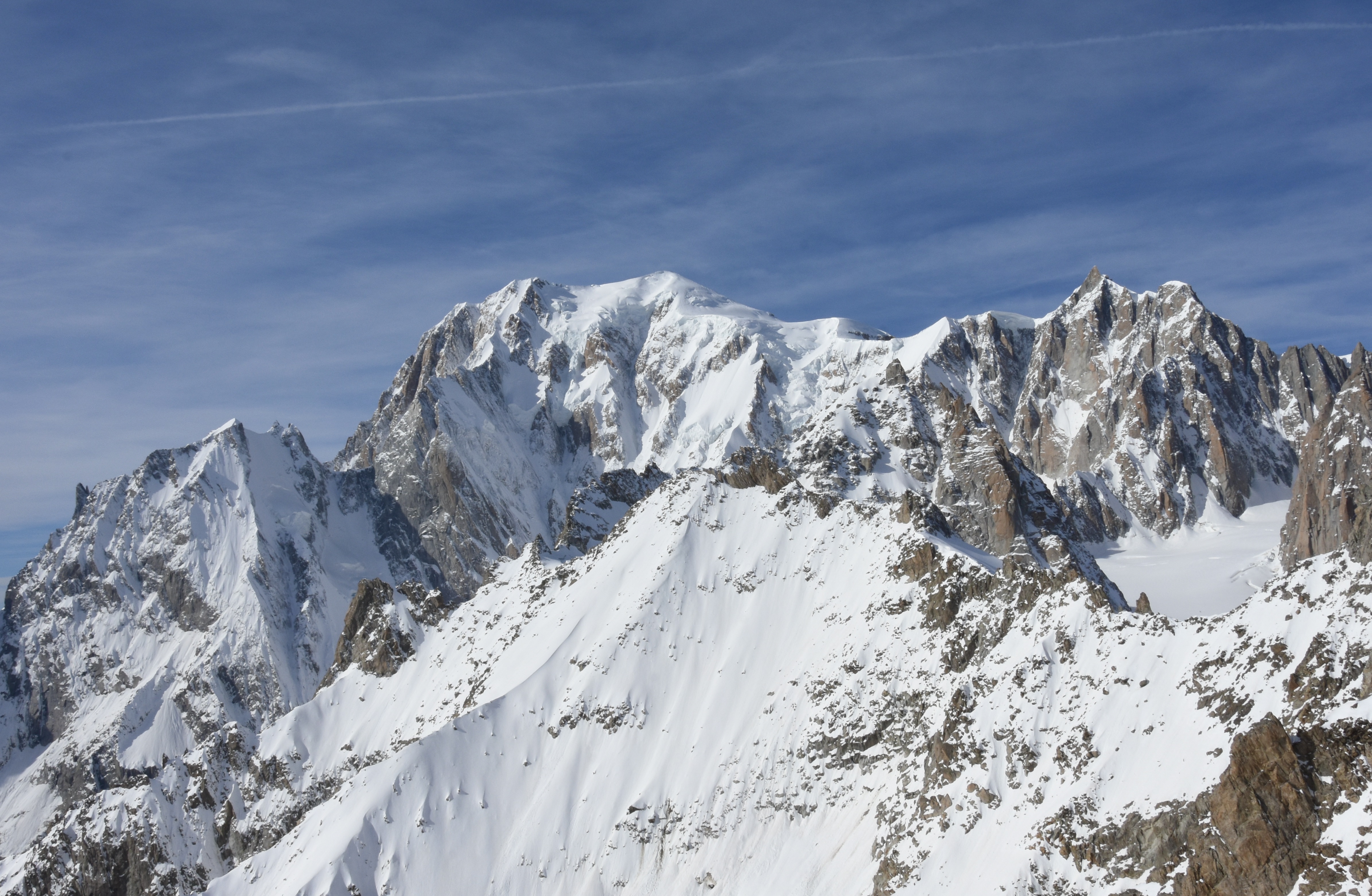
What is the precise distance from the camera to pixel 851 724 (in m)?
102

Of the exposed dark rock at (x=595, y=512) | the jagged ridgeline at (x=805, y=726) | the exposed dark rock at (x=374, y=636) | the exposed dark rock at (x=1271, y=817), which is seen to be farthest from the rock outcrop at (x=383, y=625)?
the exposed dark rock at (x=1271, y=817)

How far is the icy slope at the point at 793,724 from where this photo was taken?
2638 inches

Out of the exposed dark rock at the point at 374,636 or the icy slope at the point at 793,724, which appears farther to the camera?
the exposed dark rock at the point at 374,636

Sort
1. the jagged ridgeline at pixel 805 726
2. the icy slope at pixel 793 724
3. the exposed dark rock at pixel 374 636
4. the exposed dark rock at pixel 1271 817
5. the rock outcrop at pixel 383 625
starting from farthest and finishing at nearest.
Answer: the rock outcrop at pixel 383 625, the exposed dark rock at pixel 374 636, the icy slope at pixel 793 724, the jagged ridgeline at pixel 805 726, the exposed dark rock at pixel 1271 817

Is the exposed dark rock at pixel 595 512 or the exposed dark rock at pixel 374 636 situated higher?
the exposed dark rock at pixel 595 512

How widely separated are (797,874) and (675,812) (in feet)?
56.7

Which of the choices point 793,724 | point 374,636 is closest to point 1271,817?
point 793,724

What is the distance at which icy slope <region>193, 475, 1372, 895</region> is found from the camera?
220ft

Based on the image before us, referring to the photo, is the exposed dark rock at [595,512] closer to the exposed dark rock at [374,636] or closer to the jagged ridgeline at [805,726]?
the jagged ridgeline at [805,726]

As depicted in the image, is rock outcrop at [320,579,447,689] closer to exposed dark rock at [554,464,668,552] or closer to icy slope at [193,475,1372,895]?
icy slope at [193,475,1372,895]

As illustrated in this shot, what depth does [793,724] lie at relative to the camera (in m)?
110

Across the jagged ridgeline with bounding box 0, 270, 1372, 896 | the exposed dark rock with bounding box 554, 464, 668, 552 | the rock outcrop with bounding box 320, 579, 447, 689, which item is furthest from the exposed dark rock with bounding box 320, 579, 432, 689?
the exposed dark rock with bounding box 554, 464, 668, 552

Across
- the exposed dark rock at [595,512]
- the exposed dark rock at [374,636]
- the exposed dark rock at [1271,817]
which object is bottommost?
the exposed dark rock at [1271,817]

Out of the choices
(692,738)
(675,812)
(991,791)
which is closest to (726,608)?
(692,738)
